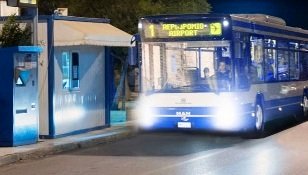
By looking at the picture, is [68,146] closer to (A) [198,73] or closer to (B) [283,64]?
(A) [198,73]

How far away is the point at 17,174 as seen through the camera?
438 inches

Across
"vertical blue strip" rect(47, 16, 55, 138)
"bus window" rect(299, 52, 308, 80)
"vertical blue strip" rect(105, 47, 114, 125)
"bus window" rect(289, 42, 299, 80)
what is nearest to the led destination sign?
"vertical blue strip" rect(47, 16, 55, 138)

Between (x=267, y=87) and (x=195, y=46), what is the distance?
10.8ft

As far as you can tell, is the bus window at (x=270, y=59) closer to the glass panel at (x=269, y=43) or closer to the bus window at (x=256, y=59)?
the glass panel at (x=269, y=43)

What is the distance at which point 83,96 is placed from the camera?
55.5 ft

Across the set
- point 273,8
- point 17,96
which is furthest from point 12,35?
point 273,8

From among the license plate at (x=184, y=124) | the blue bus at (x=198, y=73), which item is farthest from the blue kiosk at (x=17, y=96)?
the license plate at (x=184, y=124)

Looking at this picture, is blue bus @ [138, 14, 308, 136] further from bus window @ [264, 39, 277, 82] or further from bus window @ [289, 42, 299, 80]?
bus window @ [289, 42, 299, 80]

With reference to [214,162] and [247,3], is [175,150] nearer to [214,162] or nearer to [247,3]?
[214,162]

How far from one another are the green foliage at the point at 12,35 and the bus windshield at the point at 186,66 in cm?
287

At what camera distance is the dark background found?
2169 inches

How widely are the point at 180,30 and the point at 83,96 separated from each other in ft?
11.7

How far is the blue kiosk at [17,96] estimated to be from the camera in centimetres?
1391

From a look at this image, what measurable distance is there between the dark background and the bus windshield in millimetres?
37209
